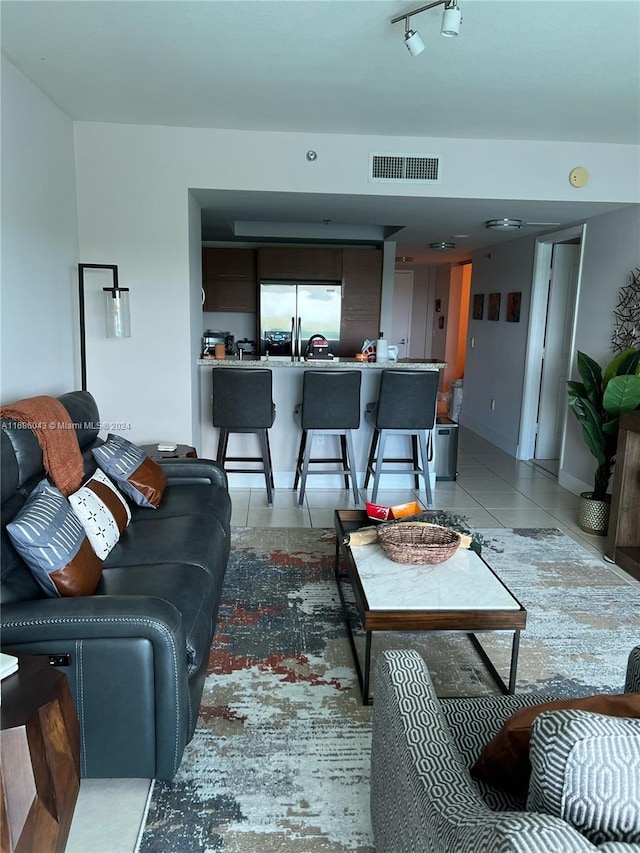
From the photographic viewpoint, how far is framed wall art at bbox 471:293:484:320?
7.41m

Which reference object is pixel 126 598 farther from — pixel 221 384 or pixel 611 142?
pixel 611 142

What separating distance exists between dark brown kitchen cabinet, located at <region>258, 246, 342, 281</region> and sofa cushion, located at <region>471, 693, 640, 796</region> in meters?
6.19

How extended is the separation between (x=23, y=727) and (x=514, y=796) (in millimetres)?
1025

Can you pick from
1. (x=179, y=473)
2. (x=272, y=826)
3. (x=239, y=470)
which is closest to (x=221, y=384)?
(x=239, y=470)

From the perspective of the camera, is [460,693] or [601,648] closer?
[460,693]

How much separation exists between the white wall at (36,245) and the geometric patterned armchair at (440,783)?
2.34 meters

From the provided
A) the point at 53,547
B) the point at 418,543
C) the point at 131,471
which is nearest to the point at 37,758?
the point at 53,547

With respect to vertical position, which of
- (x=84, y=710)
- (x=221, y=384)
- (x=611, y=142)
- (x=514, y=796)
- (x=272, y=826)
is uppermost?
(x=611, y=142)

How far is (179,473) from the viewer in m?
3.32

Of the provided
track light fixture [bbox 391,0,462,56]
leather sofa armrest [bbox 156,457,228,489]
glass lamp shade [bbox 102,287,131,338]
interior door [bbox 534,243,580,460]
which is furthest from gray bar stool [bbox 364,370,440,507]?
track light fixture [bbox 391,0,462,56]

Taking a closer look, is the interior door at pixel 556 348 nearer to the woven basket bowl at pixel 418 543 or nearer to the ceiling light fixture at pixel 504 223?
the ceiling light fixture at pixel 504 223

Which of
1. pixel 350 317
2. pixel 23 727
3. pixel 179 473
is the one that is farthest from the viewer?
pixel 350 317

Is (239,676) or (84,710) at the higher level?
(84,710)

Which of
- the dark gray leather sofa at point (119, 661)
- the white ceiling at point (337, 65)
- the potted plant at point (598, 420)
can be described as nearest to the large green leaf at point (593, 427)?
the potted plant at point (598, 420)
